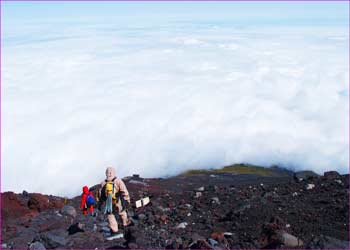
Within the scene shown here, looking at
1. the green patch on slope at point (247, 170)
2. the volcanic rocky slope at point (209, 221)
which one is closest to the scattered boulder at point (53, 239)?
the volcanic rocky slope at point (209, 221)

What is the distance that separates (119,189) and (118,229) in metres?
1.87

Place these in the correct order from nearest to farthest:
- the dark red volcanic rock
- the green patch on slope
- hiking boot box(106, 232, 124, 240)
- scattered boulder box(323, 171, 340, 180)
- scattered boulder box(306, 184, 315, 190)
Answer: hiking boot box(106, 232, 124, 240), the dark red volcanic rock, scattered boulder box(306, 184, 315, 190), scattered boulder box(323, 171, 340, 180), the green patch on slope

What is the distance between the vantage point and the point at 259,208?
417 inches

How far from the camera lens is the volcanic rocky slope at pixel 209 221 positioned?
8.94 metres

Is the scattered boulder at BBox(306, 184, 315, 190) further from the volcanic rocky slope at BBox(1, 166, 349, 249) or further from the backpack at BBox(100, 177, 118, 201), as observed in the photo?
the backpack at BBox(100, 177, 118, 201)

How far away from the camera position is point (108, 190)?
7.93m

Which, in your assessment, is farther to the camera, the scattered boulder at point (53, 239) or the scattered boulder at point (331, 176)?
the scattered boulder at point (331, 176)

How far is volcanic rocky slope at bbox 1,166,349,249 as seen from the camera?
29.3 feet

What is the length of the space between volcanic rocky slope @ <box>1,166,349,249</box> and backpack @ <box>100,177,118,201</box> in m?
1.13

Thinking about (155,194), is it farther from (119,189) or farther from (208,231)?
(119,189)

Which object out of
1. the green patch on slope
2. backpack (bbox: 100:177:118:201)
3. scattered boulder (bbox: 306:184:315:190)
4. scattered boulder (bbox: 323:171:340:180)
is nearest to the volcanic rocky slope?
scattered boulder (bbox: 306:184:315:190)

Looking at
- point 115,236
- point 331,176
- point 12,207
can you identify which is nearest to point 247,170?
point 331,176

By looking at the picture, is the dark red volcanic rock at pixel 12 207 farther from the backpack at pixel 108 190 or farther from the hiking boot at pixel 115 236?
the backpack at pixel 108 190

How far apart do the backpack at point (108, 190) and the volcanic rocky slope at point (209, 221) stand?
3.71 feet
